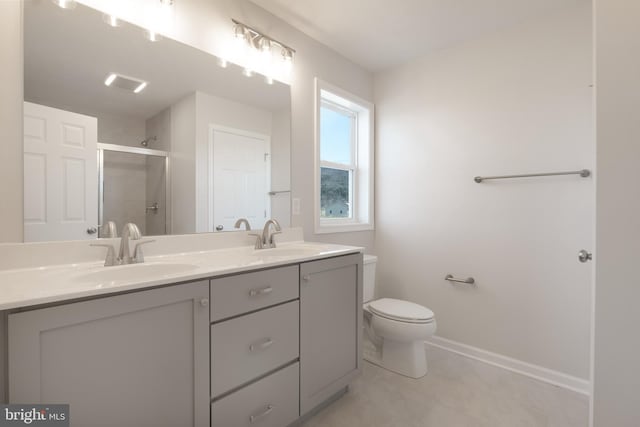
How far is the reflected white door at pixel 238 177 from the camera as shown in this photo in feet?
5.62

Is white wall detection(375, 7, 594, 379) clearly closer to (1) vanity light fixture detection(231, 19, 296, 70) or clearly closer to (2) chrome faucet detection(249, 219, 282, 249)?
(1) vanity light fixture detection(231, 19, 296, 70)

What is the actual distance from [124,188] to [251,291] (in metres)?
0.80

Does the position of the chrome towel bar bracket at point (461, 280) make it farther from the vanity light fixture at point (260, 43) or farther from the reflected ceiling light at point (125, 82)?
the reflected ceiling light at point (125, 82)

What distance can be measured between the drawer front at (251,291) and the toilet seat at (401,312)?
0.85m

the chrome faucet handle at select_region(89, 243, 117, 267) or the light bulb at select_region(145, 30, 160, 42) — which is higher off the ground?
the light bulb at select_region(145, 30, 160, 42)

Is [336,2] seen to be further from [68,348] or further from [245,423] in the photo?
[245,423]

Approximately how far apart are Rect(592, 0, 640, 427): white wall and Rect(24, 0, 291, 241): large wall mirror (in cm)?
164

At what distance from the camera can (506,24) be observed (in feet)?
6.66

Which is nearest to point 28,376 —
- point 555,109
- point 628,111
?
point 628,111

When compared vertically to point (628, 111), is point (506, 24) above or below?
above

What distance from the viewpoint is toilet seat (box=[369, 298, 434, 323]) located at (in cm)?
189

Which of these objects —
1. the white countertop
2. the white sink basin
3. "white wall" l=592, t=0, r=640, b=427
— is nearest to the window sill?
the white countertop

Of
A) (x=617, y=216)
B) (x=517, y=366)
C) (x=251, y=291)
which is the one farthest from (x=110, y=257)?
(x=517, y=366)

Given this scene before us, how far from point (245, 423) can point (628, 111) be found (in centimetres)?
181
